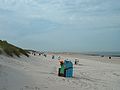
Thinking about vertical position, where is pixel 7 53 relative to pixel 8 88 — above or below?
above

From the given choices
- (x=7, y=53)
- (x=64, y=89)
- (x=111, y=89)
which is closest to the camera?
(x=64, y=89)

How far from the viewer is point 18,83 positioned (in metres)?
8.46

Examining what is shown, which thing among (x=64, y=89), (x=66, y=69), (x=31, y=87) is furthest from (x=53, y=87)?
(x=66, y=69)

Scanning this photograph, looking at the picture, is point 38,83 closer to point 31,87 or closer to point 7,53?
point 31,87

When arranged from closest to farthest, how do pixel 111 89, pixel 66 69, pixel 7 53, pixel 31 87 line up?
pixel 31 87 → pixel 111 89 → pixel 66 69 → pixel 7 53

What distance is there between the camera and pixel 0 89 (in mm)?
7344

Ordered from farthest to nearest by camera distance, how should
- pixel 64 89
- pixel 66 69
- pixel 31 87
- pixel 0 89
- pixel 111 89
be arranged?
pixel 66 69 → pixel 111 89 → pixel 64 89 → pixel 31 87 → pixel 0 89

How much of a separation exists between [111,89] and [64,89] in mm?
2346

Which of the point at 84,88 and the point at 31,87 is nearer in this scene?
the point at 31,87

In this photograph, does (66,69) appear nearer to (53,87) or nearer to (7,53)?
(53,87)

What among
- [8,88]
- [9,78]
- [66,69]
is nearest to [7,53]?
[66,69]

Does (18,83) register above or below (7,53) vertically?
below

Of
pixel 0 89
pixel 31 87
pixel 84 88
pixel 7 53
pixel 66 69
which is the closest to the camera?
pixel 0 89

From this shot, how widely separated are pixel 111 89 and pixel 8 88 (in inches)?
173
